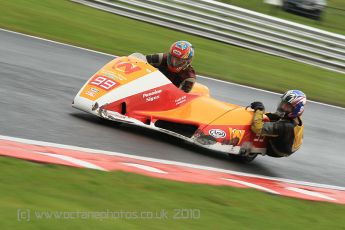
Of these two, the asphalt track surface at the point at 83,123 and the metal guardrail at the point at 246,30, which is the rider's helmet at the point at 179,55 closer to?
the asphalt track surface at the point at 83,123

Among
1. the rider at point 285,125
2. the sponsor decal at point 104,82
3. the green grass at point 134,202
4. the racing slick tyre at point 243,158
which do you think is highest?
the sponsor decal at point 104,82

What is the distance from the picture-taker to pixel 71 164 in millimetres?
7094

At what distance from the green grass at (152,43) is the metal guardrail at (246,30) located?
0.30 m

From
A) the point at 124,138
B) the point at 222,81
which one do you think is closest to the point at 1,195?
the point at 124,138

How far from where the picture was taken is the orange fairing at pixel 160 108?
905 centimetres

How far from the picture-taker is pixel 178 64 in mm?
9867

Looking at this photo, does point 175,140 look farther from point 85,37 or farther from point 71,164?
point 85,37

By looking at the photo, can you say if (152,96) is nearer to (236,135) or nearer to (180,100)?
(180,100)

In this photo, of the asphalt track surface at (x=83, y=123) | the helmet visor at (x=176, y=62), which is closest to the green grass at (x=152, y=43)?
the asphalt track surface at (x=83, y=123)

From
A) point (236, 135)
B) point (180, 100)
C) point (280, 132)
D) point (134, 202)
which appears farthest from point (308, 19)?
point (134, 202)

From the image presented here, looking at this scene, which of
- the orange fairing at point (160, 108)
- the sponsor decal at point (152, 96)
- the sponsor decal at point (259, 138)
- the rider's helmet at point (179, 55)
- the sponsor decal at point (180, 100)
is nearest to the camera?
the orange fairing at point (160, 108)

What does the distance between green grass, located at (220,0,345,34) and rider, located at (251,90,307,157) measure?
489 inches

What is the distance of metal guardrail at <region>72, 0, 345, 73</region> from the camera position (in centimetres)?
1852

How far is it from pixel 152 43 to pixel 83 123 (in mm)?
7800
